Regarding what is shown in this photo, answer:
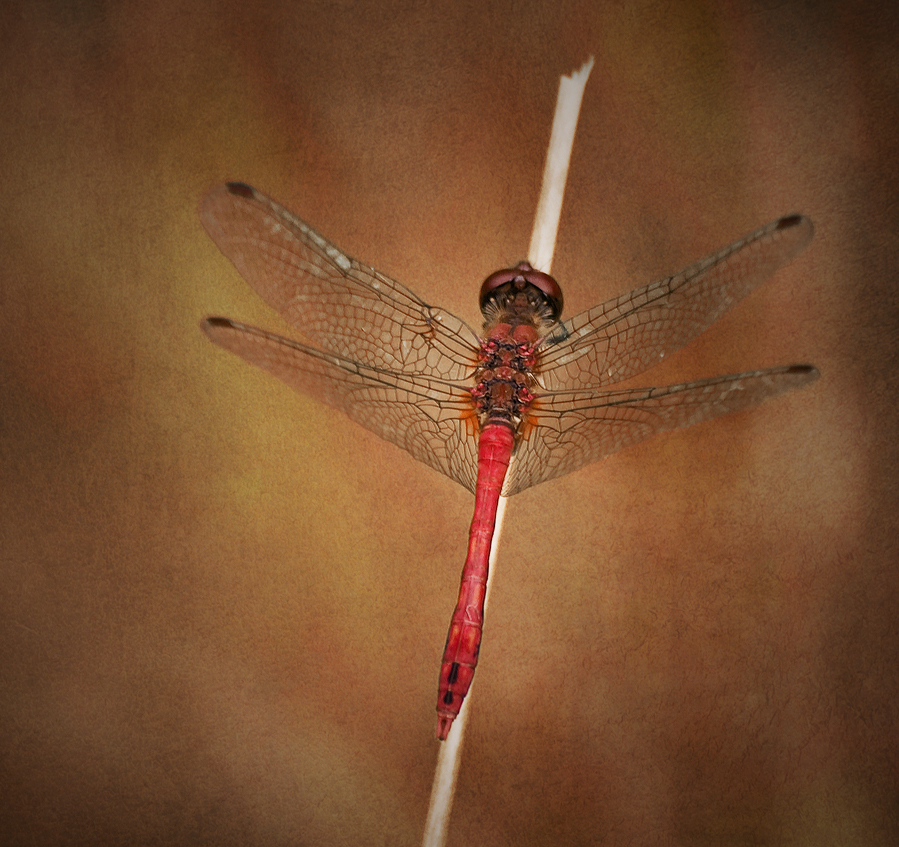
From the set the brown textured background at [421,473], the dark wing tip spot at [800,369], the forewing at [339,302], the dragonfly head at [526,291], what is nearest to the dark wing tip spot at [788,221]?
→ the brown textured background at [421,473]

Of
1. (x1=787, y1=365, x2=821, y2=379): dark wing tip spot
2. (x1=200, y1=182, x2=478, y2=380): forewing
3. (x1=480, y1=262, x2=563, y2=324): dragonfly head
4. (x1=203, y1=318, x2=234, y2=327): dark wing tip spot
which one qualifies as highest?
(x1=480, y1=262, x2=563, y2=324): dragonfly head

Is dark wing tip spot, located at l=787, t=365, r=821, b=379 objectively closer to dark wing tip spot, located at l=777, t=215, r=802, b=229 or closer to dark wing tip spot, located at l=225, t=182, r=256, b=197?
dark wing tip spot, located at l=777, t=215, r=802, b=229

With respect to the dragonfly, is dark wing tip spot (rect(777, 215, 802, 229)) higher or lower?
higher

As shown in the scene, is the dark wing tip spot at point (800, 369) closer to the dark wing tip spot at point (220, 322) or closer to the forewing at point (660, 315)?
the forewing at point (660, 315)

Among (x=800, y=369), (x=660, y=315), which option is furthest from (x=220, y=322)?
(x=800, y=369)

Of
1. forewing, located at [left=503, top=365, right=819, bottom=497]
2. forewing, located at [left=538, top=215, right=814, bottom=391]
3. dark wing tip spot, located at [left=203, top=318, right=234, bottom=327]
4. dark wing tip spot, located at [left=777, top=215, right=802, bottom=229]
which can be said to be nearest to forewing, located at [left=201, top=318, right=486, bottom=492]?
dark wing tip spot, located at [left=203, top=318, right=234, bottom=327]

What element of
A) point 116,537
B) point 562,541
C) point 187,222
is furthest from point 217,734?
point 187,222

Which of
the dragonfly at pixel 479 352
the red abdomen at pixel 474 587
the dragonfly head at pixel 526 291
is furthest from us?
the dragonfly head at pixel 526 291

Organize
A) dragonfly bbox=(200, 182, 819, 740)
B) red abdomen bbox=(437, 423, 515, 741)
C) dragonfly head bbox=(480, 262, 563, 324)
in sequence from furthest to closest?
dragonfly head bbox=(480, 262, 563, 324), dragonfly bbox=(200, 182, 819, 740), red abdomen bbox=(437, 423, 515, 741)
